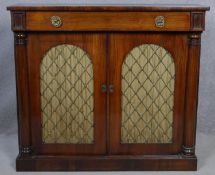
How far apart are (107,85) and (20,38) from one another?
501mm

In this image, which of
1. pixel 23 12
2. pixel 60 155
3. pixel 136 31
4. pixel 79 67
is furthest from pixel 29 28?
pixel 60 155

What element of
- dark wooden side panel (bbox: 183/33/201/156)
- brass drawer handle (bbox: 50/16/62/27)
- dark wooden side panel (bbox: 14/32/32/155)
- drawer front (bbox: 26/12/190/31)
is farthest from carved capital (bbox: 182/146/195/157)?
brass drawer handle (bbox: 50/16/62/27)

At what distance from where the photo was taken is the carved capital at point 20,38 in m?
2.17

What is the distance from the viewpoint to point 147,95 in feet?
7.47

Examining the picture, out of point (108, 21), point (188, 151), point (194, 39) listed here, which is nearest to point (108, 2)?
point (108, 21)

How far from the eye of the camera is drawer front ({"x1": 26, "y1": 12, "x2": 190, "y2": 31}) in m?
2.13

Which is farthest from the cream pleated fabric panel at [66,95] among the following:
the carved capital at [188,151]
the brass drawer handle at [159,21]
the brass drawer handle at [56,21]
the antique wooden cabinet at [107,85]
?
the carved capital at [188,151]

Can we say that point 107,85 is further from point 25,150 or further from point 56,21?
point 25,150

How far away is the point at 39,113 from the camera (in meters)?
2.30

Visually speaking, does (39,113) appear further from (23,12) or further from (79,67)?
(23,12)

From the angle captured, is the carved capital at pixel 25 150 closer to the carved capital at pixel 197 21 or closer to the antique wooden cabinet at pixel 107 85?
the antique wooden cabinet at pixel 107 85

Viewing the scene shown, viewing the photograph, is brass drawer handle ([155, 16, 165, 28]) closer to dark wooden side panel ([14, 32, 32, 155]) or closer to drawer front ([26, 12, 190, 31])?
drawer front ([26, 12, 190, 31])

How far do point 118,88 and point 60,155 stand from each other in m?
0.48

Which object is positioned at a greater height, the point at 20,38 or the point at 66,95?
the point at 20,38
